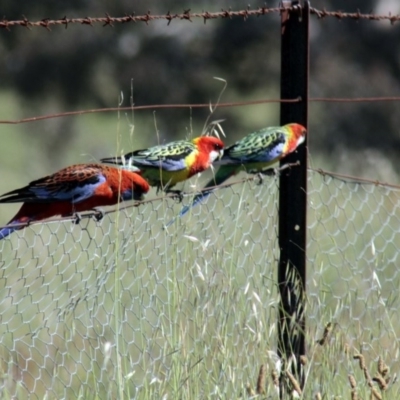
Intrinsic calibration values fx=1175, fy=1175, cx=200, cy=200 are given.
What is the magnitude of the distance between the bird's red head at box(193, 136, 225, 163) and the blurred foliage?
8.09 m

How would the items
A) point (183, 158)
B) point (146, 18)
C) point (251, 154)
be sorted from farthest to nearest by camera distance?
1. point (251, 154)
2. point (183, 158)
3. point (146, 18)

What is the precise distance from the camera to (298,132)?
4496 mm

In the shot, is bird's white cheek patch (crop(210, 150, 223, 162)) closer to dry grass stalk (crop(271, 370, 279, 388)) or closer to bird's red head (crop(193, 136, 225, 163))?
bird's red head (crop(193, 136, 225, 163))

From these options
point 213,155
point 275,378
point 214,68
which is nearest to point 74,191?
point 213,155

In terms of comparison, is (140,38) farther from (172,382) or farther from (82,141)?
(172,382)

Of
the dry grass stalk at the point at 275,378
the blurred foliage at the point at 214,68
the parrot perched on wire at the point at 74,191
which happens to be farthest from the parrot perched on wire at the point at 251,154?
the blurred foliage at the point at 214,68

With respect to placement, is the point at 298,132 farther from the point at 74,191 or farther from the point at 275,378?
the point at 275,378

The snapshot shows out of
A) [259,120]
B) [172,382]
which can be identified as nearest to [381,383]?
[172,382]

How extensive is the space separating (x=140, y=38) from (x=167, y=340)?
431 inches

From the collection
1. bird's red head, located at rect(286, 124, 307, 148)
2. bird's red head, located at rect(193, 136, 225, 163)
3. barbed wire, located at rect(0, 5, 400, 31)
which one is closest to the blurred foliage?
bird's red head, located at rect(193, 136, 225, 163)

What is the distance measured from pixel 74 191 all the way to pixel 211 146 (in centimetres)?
107

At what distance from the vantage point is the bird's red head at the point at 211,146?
5.29 meters

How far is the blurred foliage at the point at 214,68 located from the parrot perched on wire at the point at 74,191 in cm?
878

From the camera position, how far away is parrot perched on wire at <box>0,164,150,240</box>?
4.25 m
